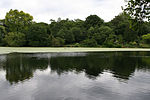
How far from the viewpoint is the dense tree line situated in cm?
6938

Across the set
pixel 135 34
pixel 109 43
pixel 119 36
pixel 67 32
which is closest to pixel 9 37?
pixel 67 32

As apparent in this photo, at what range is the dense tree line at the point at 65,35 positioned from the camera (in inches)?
2731

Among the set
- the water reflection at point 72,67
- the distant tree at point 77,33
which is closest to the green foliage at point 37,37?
the distant tree at point 77,33

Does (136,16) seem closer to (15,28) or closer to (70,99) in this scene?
(70,99)

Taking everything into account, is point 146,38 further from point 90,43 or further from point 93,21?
point 93,21

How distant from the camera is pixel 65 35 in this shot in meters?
76.8

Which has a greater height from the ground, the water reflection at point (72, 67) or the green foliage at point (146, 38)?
the green foliage at point (146, 38)

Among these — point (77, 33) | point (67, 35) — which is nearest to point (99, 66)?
point (67, 35)

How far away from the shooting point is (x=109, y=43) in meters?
73.6

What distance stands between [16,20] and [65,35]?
2982 centimetres

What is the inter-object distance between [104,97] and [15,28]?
81.9m

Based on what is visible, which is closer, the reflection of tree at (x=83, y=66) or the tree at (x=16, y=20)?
the reflection of tree at (x=83, y=66)

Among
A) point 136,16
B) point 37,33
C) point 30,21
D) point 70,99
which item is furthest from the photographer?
point 30,21

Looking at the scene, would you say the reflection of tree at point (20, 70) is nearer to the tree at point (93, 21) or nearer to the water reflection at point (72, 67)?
the water reflection at point (72, 67)
